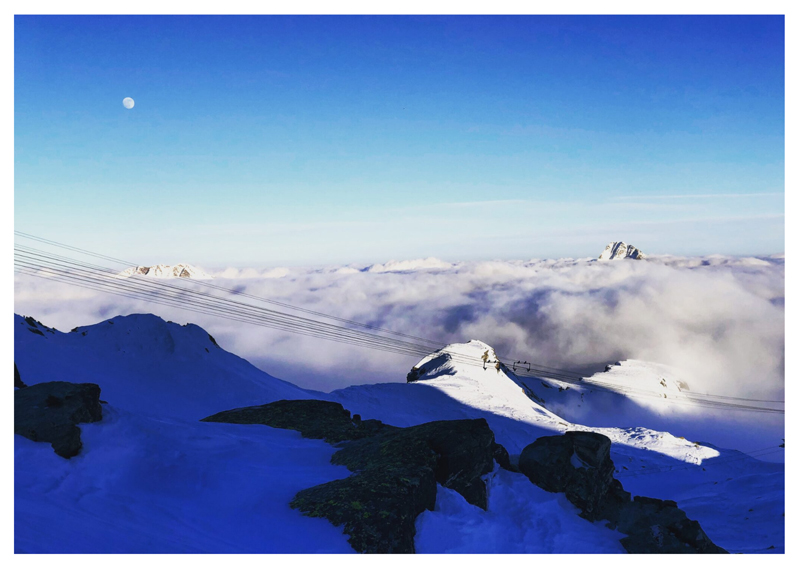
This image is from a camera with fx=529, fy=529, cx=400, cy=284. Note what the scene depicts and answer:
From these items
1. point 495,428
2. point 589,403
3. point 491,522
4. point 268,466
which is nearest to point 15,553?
point 268,466

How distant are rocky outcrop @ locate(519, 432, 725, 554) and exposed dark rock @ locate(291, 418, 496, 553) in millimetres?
2052

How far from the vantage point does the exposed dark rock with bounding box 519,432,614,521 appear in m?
17.0

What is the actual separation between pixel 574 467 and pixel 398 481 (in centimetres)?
738

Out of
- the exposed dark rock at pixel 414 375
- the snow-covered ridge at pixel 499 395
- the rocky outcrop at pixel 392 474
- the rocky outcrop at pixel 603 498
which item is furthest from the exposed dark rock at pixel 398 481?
the exposed dark rock at pixel 414 375

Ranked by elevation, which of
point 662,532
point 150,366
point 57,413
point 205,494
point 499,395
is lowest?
point 499,395

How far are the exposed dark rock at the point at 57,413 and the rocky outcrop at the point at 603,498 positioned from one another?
44.1ft

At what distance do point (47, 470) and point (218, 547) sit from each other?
14.1 ft

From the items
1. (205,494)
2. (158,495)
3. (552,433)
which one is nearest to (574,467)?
(205,494)

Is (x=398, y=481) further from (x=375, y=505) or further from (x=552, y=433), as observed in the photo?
(x=552, y=433)

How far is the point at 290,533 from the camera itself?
11.3 m

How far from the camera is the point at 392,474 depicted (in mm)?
13484

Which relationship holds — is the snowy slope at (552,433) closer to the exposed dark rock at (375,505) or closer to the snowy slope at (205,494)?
the snowy slope at (205,494)

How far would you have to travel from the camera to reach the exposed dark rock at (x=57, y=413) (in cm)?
1232

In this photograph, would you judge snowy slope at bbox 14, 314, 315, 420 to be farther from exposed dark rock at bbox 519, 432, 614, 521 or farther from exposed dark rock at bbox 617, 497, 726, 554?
exposed dark rock at bbox 617, 497, 726, 554
